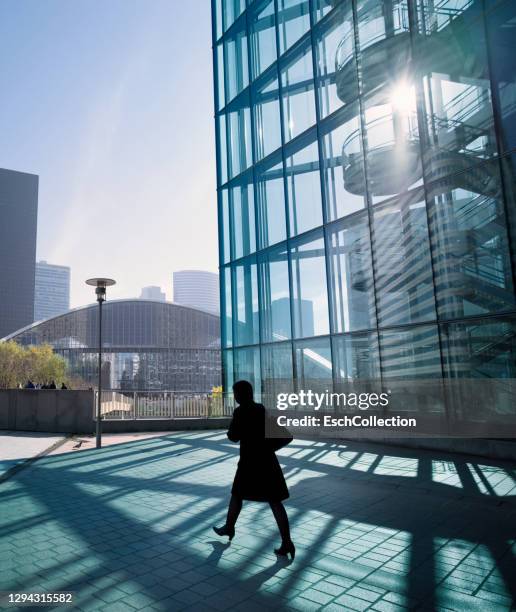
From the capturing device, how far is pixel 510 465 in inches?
348

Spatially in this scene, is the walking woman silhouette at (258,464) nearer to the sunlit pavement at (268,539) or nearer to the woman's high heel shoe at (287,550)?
the woman's high heel shoe at (287,550)

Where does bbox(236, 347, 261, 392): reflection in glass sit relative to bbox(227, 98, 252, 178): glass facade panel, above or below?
below

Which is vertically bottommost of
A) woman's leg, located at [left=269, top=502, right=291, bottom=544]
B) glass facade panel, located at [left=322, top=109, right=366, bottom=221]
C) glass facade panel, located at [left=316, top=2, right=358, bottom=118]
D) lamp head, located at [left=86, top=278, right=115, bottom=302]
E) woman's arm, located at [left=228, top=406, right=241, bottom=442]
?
woman's leg, located at [left=269, top=502, right=291, bottom=544]

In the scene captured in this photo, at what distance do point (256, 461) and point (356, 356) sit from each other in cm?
998

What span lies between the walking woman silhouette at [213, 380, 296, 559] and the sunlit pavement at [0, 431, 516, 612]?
0.46 m

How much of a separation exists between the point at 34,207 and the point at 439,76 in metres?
189

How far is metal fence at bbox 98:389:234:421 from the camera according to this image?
53.9 feet

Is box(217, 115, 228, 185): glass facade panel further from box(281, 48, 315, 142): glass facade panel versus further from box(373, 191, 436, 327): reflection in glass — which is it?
box(373, 191, 436, 327): reflection in glass

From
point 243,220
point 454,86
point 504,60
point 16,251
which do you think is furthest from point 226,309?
point 16,251

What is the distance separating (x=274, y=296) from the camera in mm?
18188

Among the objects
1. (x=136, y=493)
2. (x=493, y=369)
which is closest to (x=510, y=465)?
(x=493, y=369)

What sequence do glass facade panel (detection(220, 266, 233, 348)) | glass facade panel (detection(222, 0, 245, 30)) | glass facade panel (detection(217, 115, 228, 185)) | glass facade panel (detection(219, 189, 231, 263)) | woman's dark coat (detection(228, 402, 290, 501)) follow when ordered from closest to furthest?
woman's dark coat (detection(228, 402, 290, 501)) < glass facade panel (detection(220, 266, 233, 348)) < glass facade panel (detection(219, 189, 231, 263)) < glass facade panel (detection(222, 0, 245, 30)) < glass facade panel (detection(217, 115, 228, 185))

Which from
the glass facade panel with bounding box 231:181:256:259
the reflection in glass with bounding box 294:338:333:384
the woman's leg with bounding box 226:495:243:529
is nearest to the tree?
the glass facade panel with bounding box 231:181:256:259

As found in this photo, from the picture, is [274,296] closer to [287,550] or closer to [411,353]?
[411,353]
